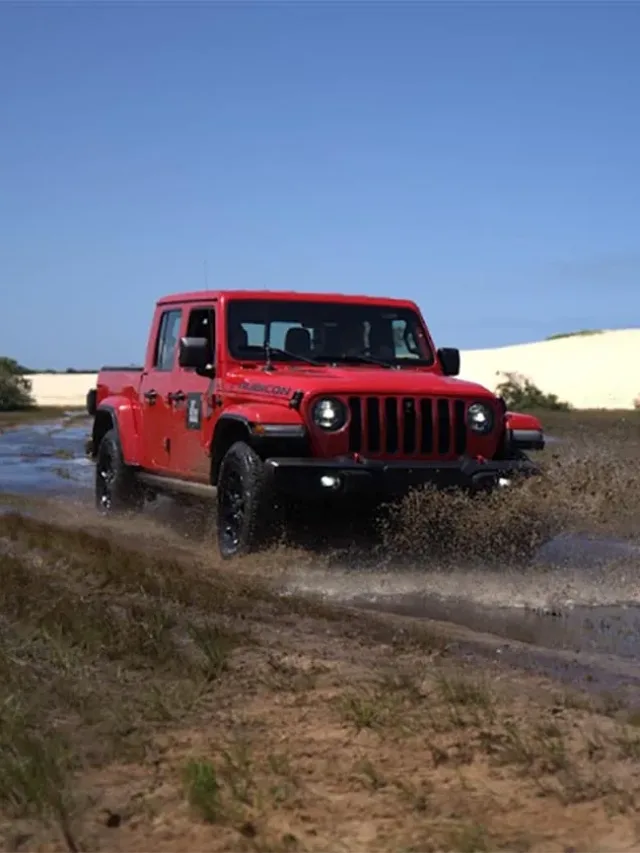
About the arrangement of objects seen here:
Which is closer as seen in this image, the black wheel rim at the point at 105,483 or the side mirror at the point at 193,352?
the side mirror at the point at 193,352

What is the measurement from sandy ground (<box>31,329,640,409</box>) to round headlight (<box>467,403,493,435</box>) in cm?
2611

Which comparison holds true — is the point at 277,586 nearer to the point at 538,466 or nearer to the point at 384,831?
the point at 538,466

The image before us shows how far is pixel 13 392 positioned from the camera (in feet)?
128

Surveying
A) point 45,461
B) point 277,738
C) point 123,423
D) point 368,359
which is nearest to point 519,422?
point 368,359

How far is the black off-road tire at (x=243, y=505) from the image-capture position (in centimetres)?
844

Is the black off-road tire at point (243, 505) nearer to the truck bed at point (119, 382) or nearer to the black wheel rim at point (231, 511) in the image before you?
the black wheel rim at point (231, 511)

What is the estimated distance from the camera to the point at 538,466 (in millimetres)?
9008

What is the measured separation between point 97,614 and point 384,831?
295cm

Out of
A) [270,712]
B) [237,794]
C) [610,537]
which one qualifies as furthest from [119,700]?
[610,537]

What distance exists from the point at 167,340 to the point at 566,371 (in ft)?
125

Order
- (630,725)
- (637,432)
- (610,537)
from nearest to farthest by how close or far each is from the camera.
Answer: (630,725)
(610,537)
(637,432)

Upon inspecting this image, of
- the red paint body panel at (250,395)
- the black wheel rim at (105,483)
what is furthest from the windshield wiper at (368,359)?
the black wheel rim at (105,483)

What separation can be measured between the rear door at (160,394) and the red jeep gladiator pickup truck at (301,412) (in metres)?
0.02

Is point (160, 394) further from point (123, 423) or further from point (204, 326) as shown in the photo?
point (123, 423)
